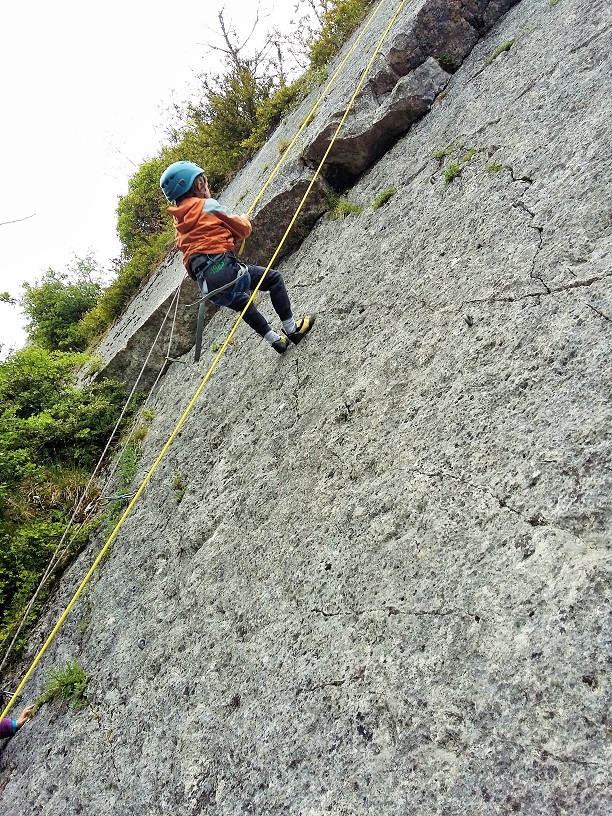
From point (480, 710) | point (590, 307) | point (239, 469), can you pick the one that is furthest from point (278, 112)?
point (480, 710)

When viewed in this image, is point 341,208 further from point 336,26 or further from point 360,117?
point 336,26

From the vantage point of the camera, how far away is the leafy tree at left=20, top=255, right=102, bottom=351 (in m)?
12.7

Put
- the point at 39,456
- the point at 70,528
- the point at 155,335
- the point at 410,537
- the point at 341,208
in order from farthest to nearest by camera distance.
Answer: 1. the point at 155,335
2. the point at 39,456
3. the point at 70,528
4. the point at 341,208
5. the point at 410,537

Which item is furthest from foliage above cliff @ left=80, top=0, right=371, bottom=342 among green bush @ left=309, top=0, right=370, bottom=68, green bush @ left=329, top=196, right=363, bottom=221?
green bush @ left=329, top=196, right=363, bottom=221

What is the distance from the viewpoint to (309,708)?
6.80ft

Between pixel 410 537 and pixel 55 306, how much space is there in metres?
13.2

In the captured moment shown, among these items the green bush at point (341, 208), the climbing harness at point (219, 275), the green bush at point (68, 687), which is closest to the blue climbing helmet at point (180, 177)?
the climbing harness at point (219, 275)

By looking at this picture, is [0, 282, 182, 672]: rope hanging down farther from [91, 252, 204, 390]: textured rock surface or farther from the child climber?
the child climber

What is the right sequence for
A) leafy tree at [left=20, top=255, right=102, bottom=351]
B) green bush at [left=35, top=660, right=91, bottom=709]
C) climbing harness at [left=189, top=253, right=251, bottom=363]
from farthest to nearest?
leafy tree at [left=20, top=255, right=102, bottom=351] < climbing harness at [left=189, top=253, right=251, bottom=363] < green bush at [left=35, top=660, right=91, bottom=709]

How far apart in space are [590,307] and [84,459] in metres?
5.26

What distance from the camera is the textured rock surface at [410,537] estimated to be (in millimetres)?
1631

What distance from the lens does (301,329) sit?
3.84 m

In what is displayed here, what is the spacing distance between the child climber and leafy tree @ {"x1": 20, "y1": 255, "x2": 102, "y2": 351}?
32.3ft

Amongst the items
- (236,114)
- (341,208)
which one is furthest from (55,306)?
(341,208)
